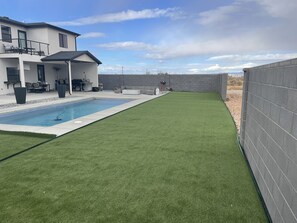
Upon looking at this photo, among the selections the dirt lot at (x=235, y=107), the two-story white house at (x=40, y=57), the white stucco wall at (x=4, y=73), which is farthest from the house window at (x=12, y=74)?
the dirt lot at (x=235, y=107)

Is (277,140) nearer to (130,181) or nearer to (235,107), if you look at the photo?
(130,181)

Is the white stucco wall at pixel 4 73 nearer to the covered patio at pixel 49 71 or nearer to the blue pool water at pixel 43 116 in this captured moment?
the covered patio at pixel 49 71

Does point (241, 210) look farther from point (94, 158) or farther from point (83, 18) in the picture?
point (83, 18)

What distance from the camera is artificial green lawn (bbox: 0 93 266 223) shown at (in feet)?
8.96

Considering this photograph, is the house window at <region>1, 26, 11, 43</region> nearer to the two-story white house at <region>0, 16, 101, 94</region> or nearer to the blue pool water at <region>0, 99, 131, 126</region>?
the two-story white house at <region>0, 16, 101, 94</region>

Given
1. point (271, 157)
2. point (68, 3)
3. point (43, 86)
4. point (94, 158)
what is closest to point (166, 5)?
point (68, 3)

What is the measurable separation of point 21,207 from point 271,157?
299 centimetres

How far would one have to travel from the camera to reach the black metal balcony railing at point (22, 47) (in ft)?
53.7

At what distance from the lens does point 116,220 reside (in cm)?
260

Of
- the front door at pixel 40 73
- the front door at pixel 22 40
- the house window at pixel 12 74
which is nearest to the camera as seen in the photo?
the house window at pixel 12 74

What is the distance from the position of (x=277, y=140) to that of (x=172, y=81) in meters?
20.9

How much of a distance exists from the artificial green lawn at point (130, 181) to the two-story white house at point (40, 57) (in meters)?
12.4

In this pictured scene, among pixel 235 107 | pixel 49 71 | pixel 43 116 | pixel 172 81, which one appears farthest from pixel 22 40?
pixel 235 107

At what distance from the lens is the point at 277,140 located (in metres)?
2.47
